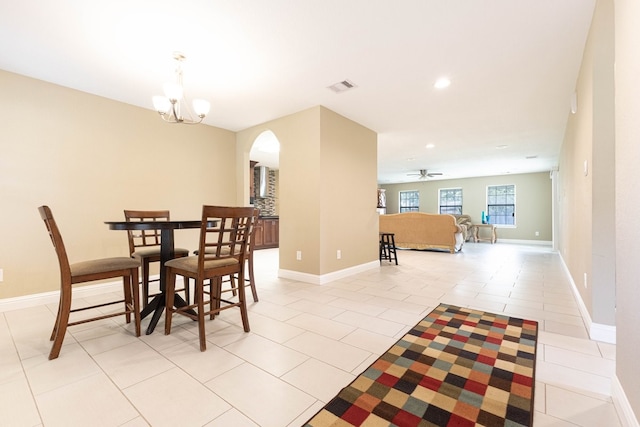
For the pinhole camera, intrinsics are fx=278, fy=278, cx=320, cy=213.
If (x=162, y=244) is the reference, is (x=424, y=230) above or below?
below

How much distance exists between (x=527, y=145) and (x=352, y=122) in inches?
160

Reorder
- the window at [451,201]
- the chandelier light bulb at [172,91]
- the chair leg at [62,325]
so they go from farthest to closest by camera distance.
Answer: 1. the window at [451,201]
2. the chandelier light bulb at [172,91]
3. the chair leg at [62,325]

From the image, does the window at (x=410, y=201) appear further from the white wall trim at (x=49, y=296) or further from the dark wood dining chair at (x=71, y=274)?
the dark wood dining chair at (x=71, y=274)

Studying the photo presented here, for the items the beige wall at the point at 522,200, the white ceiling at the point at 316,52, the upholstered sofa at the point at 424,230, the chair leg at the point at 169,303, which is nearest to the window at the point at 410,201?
the beige wall at the point at 522,200

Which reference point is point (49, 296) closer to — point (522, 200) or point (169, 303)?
point (169, 303)

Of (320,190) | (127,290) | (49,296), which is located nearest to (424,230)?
(320,190)

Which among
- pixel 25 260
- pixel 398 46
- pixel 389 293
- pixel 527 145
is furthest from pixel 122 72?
pixel 527 145

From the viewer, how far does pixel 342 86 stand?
123 inches

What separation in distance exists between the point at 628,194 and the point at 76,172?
452 centimetres

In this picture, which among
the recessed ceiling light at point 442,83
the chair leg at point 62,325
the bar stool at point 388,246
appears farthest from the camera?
the bar stool at point 388,246

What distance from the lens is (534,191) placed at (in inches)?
362

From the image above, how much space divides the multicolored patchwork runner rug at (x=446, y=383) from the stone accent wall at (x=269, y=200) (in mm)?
6841

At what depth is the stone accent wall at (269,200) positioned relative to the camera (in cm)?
832

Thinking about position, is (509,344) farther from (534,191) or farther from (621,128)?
(534,191)
